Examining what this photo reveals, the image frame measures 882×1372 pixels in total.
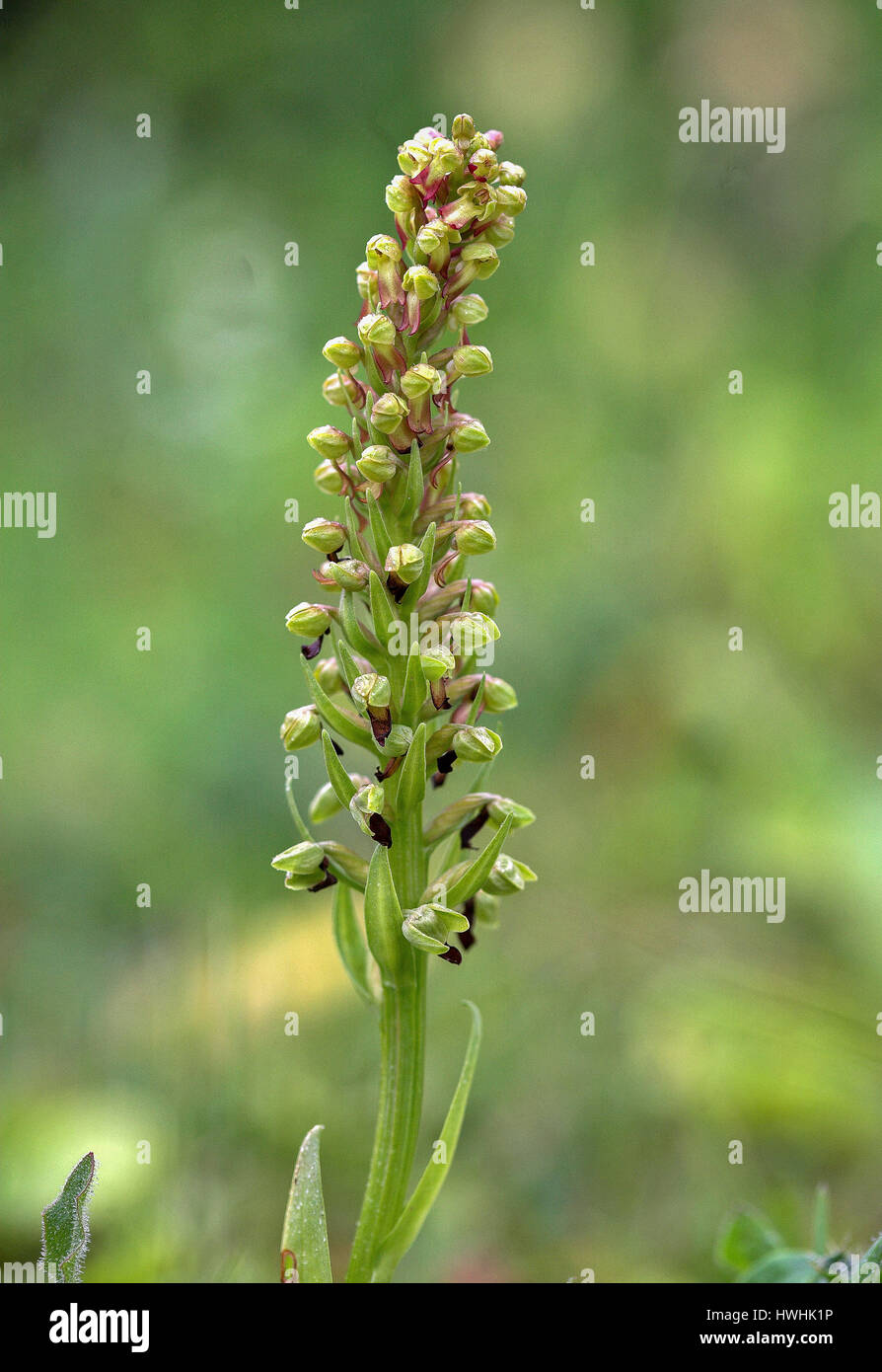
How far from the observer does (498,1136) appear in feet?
14.3

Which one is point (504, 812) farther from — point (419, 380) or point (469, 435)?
point (419, 380)

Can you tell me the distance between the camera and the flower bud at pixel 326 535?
2.58 metres

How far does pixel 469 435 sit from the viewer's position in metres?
2.54

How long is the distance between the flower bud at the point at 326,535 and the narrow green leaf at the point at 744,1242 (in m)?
2.22

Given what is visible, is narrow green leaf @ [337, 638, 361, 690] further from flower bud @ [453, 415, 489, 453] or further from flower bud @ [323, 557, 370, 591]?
flower bud @ [453, 415, 489, 453]

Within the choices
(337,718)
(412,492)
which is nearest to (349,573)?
(412,492)

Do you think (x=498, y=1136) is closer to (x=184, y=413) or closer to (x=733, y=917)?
(x=733, y=917)

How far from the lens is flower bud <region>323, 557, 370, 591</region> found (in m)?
2.52

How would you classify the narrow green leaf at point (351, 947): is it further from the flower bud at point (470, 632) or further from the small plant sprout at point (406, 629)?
the flower bud at point (470, 632)

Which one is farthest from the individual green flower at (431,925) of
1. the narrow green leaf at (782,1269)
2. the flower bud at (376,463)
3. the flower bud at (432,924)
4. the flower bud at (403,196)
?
the flower bud at (403,196)

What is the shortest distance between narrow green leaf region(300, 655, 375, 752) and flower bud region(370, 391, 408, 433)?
22.1 inches

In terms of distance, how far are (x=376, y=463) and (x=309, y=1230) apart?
1.72 meters

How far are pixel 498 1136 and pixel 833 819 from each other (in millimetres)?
2256

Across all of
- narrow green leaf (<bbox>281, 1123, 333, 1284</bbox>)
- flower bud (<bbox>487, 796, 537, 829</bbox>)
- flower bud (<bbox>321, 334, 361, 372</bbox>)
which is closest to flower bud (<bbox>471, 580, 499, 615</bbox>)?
flower bud (<bbox>487, 796, 537, 829</bbox>)
